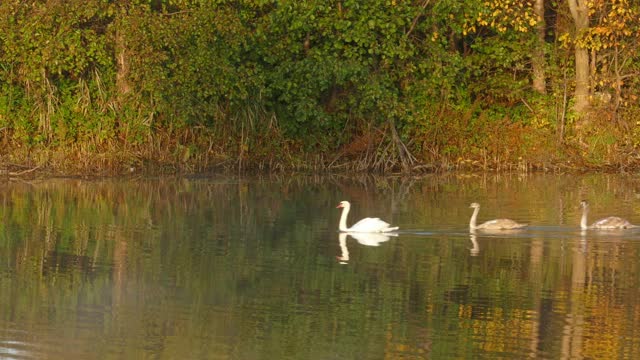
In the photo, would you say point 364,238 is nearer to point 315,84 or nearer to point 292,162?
point 315,84

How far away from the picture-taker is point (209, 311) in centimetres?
1488

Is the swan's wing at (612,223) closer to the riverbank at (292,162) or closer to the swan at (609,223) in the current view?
the swan at (609,223)

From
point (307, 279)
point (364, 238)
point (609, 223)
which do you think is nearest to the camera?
point (307, 279)

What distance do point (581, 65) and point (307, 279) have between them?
19953 millimetres

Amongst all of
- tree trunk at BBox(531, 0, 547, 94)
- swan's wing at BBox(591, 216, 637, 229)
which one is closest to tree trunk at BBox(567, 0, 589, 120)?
tree trunk at BBox(531, 0, 547, 94)

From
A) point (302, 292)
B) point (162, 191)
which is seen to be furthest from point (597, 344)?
point (162, 191)

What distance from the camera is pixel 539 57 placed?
3538 cm

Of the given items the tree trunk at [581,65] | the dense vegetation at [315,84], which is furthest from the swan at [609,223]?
the tree trunk at [581,65]

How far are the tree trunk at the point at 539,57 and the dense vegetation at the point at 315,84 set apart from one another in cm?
5

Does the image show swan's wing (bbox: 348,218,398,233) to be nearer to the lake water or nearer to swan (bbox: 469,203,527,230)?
the lake water

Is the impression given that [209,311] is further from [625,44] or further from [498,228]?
[625,44]

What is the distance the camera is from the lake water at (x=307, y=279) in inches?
525

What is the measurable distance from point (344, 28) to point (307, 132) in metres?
3.14

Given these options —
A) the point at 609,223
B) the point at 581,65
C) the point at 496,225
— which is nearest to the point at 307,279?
the point at 496,225
